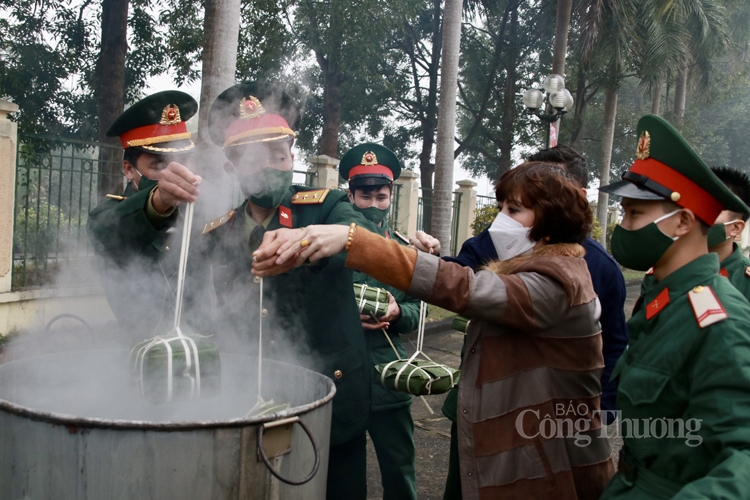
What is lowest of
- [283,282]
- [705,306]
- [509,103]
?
[283,282]

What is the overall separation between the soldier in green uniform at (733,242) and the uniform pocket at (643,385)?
1.73 meters

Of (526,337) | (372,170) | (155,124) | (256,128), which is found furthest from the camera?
(372,170)

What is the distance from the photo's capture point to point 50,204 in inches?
250

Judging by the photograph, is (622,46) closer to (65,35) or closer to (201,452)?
(65,35)

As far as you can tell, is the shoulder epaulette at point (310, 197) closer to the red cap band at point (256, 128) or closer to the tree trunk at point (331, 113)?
the red cap band at point (256, 128)

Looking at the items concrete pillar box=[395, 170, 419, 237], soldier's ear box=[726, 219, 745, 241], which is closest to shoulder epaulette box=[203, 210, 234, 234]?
soldier's ear box=[726, 219, 745, 241]

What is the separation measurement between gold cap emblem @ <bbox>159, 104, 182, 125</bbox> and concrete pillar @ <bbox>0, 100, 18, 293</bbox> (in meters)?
3.98

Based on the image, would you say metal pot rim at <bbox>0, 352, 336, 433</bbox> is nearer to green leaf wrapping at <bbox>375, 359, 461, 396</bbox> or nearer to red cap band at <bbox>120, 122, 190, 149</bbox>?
green leaf wrapping at <bbox>375, 359, 461, 396</bbox>

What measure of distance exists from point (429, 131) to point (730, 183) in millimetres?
19584

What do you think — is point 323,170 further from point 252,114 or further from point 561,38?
point 561,38

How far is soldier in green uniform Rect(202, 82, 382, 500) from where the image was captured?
254cm

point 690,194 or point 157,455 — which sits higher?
point 690,194

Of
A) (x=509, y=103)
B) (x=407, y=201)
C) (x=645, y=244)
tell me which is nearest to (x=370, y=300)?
(x=645, y=244)

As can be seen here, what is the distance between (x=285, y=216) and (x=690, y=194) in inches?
61.6
